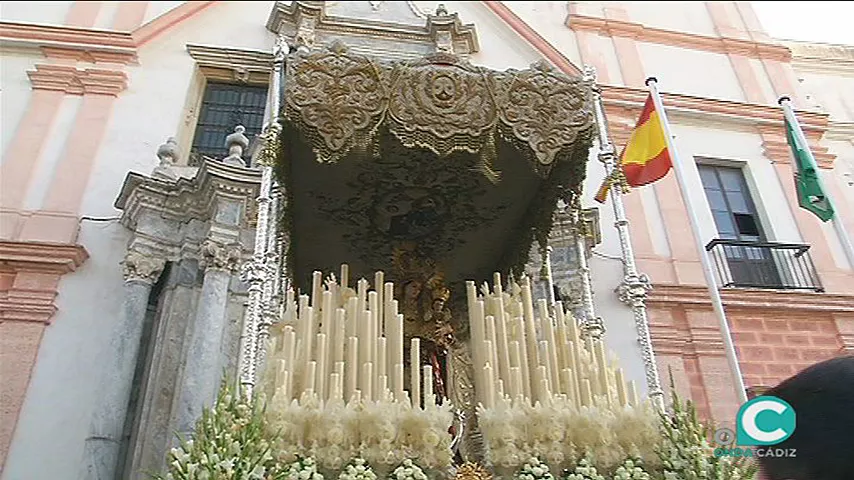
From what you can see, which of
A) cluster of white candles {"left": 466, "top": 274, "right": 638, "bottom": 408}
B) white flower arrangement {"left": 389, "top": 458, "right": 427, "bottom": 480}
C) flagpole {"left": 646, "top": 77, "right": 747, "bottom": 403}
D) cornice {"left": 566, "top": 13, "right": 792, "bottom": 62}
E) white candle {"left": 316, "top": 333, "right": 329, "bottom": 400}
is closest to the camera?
white flower arrangement {"left": 389, "top": 458, "right": 427, "bottom": 480}

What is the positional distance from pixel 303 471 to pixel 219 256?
3678 millimetres

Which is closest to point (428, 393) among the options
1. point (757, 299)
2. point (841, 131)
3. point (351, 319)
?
point (351, 319)

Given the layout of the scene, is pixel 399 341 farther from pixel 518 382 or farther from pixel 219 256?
pixel 219 256

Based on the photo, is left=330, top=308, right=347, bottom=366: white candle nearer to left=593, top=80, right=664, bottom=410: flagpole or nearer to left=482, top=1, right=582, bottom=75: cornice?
left=593, top=80, right=664, bottom=410: flagpole

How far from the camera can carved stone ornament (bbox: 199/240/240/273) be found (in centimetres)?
672

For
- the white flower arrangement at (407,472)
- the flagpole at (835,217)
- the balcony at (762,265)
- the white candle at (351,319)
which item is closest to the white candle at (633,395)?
the white flower arrangement at (407,472)

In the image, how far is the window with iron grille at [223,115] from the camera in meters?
8.58

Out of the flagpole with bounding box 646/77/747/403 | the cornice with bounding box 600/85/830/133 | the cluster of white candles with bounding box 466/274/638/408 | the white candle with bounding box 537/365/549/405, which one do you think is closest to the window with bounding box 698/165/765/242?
the cornice with bounding box 600/85/830/133

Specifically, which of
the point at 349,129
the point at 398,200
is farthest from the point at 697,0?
the point at 349,129

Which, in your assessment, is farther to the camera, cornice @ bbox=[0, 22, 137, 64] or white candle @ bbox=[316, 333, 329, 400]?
cornice @ bbox=[0, 22, 137, 64]

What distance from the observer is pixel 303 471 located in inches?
136

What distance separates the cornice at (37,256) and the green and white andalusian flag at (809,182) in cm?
684

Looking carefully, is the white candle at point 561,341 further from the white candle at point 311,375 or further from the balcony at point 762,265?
the balcony at point 762,265

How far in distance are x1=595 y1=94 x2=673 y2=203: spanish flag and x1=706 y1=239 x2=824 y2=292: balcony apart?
1.92 meters
